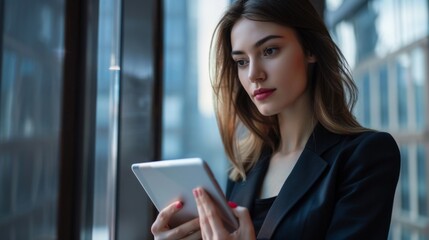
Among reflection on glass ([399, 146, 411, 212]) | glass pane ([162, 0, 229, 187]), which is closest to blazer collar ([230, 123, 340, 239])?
glass pane ([162, 0, 229, 187])

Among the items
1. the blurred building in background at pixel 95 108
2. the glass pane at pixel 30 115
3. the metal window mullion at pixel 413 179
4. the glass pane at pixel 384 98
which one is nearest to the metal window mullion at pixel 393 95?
the glass pane at pixel 384 98

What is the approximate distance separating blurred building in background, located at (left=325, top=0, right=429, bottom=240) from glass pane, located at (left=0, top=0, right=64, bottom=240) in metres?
3.44

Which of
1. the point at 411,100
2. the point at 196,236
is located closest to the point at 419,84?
the point at 411,100

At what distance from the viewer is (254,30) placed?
4.05 ft

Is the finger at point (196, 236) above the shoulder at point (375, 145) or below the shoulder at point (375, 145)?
below

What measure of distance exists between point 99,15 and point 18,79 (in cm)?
46

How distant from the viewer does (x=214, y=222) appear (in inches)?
37.7

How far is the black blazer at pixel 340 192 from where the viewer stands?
3.46 ft

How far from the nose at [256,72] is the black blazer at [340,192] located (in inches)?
8.8

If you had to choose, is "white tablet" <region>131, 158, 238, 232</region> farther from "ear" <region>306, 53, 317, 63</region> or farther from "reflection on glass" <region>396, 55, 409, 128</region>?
"reflection on glass" <region>396, 55, 409, 128</region>

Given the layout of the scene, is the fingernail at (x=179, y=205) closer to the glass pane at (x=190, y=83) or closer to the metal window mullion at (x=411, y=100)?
the glass pane at (x=190, y=83)

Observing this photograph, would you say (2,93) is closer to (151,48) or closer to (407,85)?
(151,48)

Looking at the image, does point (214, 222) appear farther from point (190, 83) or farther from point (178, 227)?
point (190, 83)

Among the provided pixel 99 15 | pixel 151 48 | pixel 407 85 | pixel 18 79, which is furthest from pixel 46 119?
pixel 407 85
